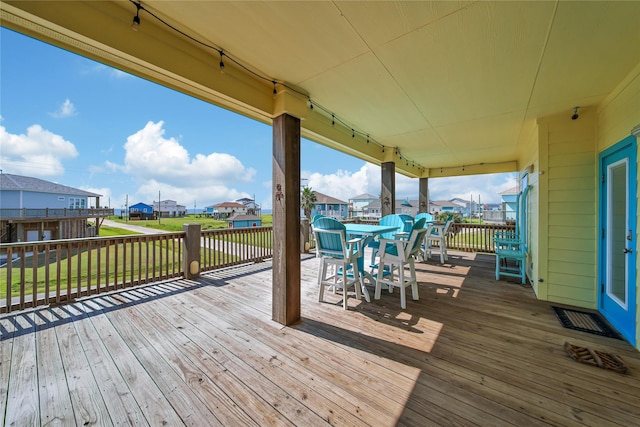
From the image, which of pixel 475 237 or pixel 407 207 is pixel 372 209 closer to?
pixel 407 207

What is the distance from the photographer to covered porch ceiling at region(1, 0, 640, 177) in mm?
1556

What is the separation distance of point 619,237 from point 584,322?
3.59 feet

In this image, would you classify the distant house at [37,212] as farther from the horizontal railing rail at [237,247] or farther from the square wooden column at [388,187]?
→ the square wooden column at [388,187]

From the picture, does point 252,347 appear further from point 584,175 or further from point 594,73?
point 584,175

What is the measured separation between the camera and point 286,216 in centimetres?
261

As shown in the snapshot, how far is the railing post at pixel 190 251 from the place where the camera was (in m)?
Result: 4.20

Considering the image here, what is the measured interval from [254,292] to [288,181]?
6.75 feet

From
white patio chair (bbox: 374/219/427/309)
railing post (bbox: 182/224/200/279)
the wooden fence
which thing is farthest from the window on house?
white patio chair (bbox: 374/219/427/309)

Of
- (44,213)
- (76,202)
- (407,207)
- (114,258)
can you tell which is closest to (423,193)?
(114,258)

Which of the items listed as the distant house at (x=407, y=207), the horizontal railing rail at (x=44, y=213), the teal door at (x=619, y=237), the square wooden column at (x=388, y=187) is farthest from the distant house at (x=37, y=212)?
the distant house at (x=407, y=207)

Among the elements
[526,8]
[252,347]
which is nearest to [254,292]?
→ [252,347]

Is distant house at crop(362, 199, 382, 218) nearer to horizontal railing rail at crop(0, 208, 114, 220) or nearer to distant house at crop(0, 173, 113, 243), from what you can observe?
horizontal railing rail at crop(0, 208, 114, 220)

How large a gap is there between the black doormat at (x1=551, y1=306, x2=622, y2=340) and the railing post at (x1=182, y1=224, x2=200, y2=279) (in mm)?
5398

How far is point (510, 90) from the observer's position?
108 inches
